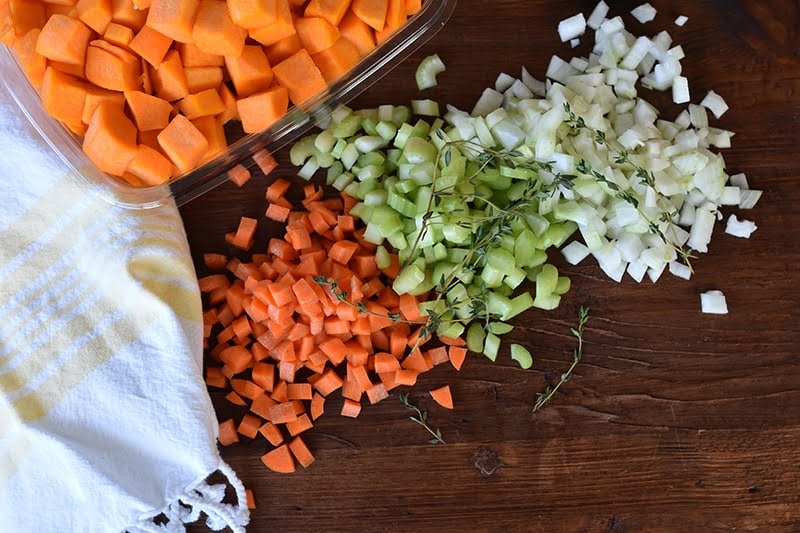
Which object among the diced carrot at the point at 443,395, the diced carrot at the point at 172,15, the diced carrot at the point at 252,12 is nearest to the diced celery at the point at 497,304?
the diced carrot at the point at 443,395

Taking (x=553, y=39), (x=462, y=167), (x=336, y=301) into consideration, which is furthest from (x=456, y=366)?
(x=553, y=39)

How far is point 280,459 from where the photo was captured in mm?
2105

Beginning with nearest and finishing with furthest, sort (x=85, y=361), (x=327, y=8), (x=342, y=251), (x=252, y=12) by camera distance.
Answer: (x=252, y=12), (x=327, y=8), (x=85, y=361), (x=342, y=251)

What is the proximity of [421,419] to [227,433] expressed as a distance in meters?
0.55

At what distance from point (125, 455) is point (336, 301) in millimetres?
674

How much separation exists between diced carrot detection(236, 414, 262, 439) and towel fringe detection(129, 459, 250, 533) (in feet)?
0.40

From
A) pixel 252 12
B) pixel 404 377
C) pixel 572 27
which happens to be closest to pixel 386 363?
pixel 404 377

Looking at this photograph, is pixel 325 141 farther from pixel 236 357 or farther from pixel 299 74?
pixel 236 357

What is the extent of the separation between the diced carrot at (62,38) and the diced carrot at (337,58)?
52cm

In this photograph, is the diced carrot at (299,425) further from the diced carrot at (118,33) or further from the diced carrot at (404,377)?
the diced carrot at (118,33)

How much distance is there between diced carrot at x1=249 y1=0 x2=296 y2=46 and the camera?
5.45 feet

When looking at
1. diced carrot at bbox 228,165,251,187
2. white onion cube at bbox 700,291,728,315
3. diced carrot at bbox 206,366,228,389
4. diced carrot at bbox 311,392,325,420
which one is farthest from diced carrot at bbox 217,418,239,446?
white onion cube at bbox 700,291,728,315

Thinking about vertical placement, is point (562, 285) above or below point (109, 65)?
below

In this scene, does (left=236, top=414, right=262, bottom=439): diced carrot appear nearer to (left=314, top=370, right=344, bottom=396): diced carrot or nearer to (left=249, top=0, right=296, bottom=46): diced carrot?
(left=314, top=370, right=344, bottom=396): diced carrot
